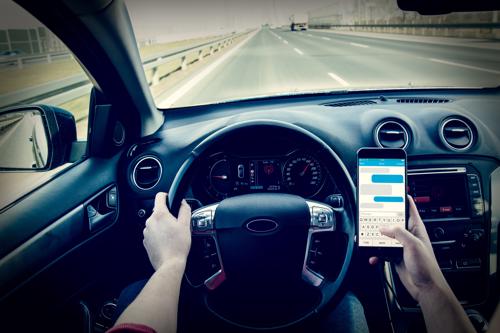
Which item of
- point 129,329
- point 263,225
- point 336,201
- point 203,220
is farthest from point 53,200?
point 336,201

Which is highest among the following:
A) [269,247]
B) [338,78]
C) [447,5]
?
[447,5]

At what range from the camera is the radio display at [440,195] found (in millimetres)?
2982

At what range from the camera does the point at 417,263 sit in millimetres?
2074

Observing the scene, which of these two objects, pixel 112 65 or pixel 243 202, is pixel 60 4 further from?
pixel 243 202

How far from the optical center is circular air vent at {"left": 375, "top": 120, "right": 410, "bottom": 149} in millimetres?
3148

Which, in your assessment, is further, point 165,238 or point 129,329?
point 165,238

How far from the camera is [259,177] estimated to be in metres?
2.84

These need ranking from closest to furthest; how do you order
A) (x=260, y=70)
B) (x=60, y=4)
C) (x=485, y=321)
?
(x=60, y=4) → (x=485, y=321) → (x=260, y=70)

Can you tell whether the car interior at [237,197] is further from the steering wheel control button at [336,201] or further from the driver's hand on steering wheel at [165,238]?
the driver's hand on steering wheel at [165,238]

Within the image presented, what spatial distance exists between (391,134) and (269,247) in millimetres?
1309

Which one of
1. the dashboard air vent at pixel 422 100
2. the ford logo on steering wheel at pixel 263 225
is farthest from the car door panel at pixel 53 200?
the dashboard air vent at pixel 422 100

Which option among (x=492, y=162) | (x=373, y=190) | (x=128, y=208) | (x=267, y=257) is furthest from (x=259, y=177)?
(x=492, y=162)

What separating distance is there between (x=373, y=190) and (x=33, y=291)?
1889 mm

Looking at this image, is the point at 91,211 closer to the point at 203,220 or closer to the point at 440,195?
the point at 203,220
